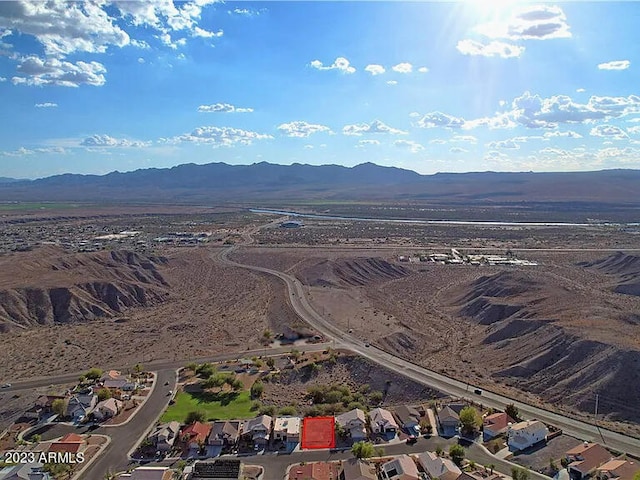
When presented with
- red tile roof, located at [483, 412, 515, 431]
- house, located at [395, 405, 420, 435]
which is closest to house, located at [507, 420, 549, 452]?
red tile roof, located at [483, 412, 515, 431]

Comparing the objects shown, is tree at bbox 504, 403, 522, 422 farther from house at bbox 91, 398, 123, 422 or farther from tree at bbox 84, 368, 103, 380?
tree at bbox 84, 368, 103, 380

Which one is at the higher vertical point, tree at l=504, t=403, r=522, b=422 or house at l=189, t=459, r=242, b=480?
tree at l=504, t=403, r=522, b=422

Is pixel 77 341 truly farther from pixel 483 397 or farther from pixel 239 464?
pixel 483 397

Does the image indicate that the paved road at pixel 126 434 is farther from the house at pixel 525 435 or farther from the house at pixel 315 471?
the house at pixel 525 435

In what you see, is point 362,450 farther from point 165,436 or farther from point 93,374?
point 93,374

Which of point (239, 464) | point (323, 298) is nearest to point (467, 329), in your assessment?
point (323, 298)

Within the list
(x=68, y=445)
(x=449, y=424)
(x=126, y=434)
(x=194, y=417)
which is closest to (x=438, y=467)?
(x=449, y=424)

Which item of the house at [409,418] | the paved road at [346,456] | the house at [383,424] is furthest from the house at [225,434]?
the house at [409,418]
